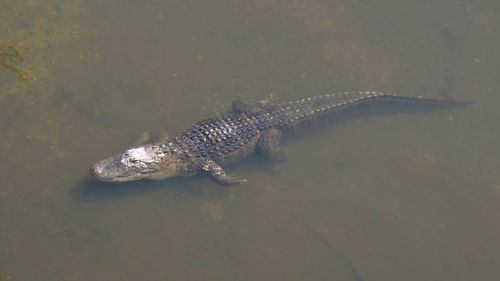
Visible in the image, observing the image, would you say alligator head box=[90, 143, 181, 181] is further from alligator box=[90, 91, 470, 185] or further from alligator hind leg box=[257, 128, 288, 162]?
alligator hind leg box=[257, 128, 288, 162]

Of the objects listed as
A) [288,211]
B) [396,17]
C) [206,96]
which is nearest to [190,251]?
[288,211]

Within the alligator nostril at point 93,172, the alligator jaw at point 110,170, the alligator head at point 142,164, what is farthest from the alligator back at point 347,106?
the alligator nostril at point 93,172

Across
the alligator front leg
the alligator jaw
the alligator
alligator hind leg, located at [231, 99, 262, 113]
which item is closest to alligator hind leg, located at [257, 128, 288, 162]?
the alligator

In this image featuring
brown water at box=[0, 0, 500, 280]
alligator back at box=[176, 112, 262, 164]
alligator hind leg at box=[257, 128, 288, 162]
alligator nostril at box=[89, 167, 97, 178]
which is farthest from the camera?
alligator hind leg at box=[257, 128, 288, 162]

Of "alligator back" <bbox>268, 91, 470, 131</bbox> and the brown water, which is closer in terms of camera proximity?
the brown water

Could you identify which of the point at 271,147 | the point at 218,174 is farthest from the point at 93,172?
the point at 271,147

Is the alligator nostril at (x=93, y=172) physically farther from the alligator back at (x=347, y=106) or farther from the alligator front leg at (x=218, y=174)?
the alligator back at (x=347, y=106)

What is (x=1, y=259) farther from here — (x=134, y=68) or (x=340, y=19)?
(x=340, y=19)

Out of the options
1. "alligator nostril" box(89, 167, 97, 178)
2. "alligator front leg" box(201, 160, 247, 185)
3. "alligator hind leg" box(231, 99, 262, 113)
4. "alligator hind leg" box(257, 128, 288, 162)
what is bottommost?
"alligator front leg" box(201, 160, 247, 185)

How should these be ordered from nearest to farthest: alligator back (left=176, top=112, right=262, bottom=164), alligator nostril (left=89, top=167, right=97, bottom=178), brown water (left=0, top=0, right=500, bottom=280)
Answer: brown water (left=0, top=0, right=500, bottom=280) < alligator nostril (left=89, top=167, right=97, bottom=178) < alligator back (left=176, top=112, right=262, bottom=164)
